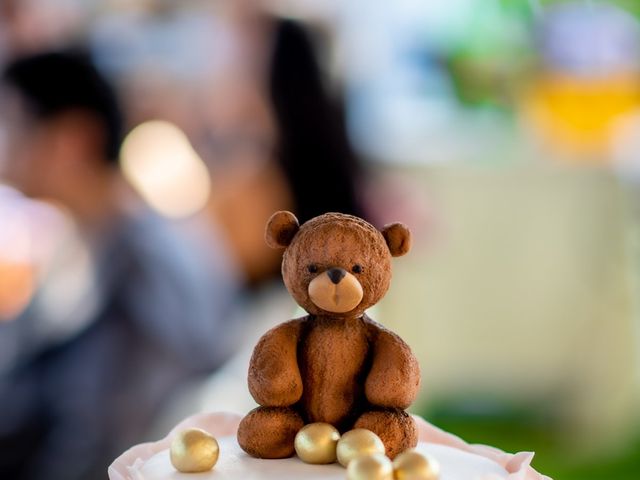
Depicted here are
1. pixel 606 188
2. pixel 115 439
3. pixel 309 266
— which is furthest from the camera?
pixel 606 188

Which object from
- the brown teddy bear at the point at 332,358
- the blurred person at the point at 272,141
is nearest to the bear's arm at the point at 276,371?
the brown teddy bear at the point at 332,358

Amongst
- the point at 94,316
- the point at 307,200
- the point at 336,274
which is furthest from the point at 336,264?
the point at 307,200

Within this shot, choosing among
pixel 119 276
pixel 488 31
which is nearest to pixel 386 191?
pixel 488 31

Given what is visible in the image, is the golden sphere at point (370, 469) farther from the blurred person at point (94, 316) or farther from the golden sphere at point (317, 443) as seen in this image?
the blurred person at point (94, 316)

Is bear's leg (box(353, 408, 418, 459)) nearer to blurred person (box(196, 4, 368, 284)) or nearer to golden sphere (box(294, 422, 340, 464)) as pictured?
golden sphere (box(294, 422, 340, 464))

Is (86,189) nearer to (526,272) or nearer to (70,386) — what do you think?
(70,386)

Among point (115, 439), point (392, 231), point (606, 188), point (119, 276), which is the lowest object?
point (392, 231)
